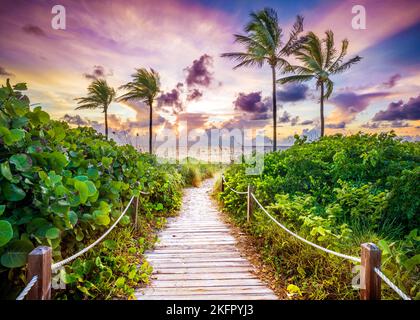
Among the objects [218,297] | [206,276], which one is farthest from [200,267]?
[218,297]

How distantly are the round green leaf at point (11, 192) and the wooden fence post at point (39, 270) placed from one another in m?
0.36

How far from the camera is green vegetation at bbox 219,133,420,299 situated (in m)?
2.63

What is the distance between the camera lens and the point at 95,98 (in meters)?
14.3

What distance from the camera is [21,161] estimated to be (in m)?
1.76

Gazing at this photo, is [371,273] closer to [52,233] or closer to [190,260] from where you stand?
[52,233]

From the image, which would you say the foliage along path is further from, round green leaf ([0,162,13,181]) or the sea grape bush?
round green leaf ([0,162,13,181])

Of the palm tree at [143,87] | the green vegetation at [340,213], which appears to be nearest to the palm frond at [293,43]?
the palm tree at [143,87]

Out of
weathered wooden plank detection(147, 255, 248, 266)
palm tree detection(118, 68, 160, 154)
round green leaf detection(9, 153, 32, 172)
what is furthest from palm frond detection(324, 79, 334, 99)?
round green leaf detection(9, 153, 32, 172)

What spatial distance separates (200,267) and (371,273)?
2.09m

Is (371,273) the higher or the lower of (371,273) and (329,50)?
the lower

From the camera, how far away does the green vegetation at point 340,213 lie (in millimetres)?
2629

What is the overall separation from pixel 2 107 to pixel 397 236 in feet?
14.9
